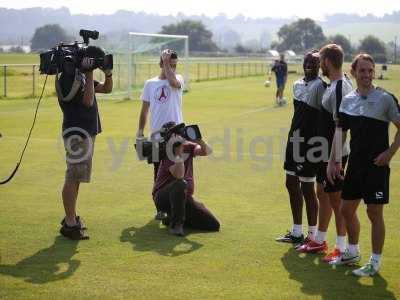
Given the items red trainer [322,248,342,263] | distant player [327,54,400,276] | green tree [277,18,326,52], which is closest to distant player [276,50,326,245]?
red trainer [322,248,342,263]

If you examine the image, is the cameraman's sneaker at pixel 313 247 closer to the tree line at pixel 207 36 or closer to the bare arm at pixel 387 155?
the bare arm at pixel 387 155

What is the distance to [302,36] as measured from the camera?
435ft

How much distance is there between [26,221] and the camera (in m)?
7.57

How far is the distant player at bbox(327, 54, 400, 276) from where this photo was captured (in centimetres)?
552

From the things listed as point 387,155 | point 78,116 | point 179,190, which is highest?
point 78,116

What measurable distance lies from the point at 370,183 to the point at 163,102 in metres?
3.04

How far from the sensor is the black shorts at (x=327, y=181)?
6082 millimetres

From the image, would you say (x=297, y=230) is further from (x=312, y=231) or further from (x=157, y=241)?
(x=157, y=241)

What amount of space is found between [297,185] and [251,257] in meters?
0.90

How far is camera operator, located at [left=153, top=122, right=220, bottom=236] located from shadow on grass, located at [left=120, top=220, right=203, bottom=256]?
0.16 metres

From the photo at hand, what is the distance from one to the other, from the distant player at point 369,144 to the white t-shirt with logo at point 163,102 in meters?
2.61

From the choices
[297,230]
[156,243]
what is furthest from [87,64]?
[297,230]

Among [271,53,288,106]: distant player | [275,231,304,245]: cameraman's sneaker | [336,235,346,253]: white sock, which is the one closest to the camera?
[336,235,346,253]: white sock

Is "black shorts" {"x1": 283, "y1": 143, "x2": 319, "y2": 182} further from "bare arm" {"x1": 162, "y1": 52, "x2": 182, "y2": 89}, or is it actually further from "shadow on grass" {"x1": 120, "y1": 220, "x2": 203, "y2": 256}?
"bare arm" {"x1": 162, "y1": 52, "x2": 182, "y2": 89}
